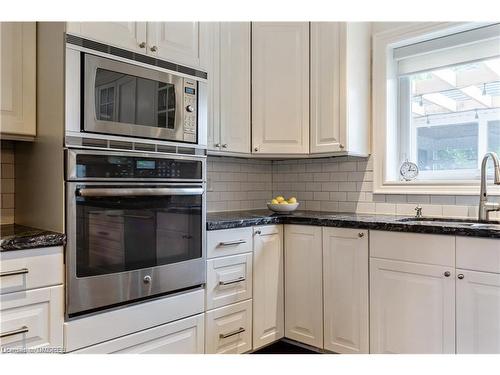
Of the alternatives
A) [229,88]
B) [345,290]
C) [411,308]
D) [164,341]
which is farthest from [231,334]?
[229,88]

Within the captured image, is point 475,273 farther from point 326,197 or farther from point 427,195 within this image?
point 326,197

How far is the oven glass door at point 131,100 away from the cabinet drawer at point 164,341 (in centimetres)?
91

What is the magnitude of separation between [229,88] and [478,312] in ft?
5.98

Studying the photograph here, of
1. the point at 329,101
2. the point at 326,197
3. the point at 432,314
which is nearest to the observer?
the point at 432,314

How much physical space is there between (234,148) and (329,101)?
69 cm

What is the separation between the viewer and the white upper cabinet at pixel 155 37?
5.64 feet

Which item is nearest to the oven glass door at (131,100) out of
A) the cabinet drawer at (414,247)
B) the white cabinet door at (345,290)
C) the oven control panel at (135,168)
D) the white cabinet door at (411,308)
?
the oven control panel at (135,168)

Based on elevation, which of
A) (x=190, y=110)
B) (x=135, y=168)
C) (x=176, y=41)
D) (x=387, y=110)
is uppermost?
(x=176, y=41)

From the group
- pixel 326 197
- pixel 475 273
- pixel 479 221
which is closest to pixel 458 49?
pixel 479 221

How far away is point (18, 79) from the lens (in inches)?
71.0

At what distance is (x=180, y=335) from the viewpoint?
79.2 inches

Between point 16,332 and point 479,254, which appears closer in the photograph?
point 16,332

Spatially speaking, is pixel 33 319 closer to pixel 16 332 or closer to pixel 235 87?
pixel 16 332

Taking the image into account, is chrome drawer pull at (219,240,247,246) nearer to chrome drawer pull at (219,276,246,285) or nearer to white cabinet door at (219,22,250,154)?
chrome drawer pull at (219,276,246,285)
